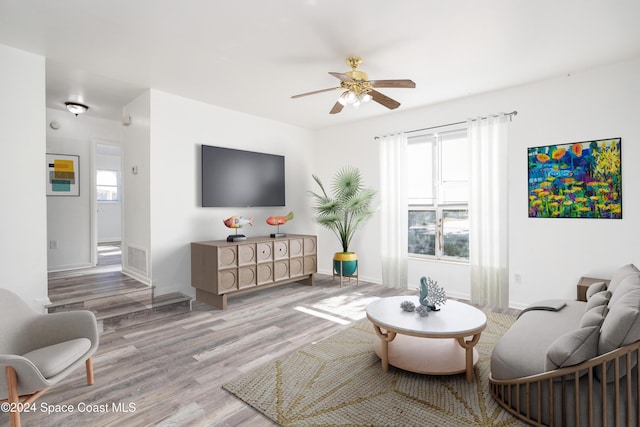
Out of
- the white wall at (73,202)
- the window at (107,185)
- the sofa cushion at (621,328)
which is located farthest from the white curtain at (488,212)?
the window at (107,185)

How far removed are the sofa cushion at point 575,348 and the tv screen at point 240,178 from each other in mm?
4002

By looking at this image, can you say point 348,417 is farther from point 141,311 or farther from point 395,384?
point 141,311

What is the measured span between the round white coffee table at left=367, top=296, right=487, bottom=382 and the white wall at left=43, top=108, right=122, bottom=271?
5.03 metres

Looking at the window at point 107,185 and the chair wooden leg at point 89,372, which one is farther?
the window at point 107,185

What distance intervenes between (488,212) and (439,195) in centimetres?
80

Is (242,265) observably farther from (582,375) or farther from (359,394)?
(582,375)

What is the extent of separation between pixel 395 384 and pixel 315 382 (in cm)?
55

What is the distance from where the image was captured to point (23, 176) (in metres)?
2.98

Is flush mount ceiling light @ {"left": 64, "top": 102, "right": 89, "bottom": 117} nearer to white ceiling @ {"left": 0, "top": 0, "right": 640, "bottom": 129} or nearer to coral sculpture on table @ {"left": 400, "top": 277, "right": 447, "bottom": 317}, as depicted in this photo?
white ceiling @ {"left": 0, "top": 0, "right": 640, "bottom": 129}

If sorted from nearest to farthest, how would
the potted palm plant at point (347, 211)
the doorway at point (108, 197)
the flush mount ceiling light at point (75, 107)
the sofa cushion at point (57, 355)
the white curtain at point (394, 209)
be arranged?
1. the sofa cushion at point (57, 355)
2. the flush mount ceiling light at point (75, 107)
3. the white curtain at point (394, 209)
4. the potted palm plant at point (347, 211)
5. the doorway at point (108, 197)

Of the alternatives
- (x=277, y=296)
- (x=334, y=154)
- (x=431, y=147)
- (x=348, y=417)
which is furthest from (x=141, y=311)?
(x=431, y=147)

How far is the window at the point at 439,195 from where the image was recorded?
4.50 meters

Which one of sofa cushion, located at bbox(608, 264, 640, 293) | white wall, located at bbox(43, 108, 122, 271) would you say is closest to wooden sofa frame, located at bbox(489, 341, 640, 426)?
sofa cushion, located at bbox(608, 264, 640, 293)

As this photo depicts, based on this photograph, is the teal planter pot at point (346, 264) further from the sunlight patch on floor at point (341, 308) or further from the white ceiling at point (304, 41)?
the white ceiling at point (304, 41)
